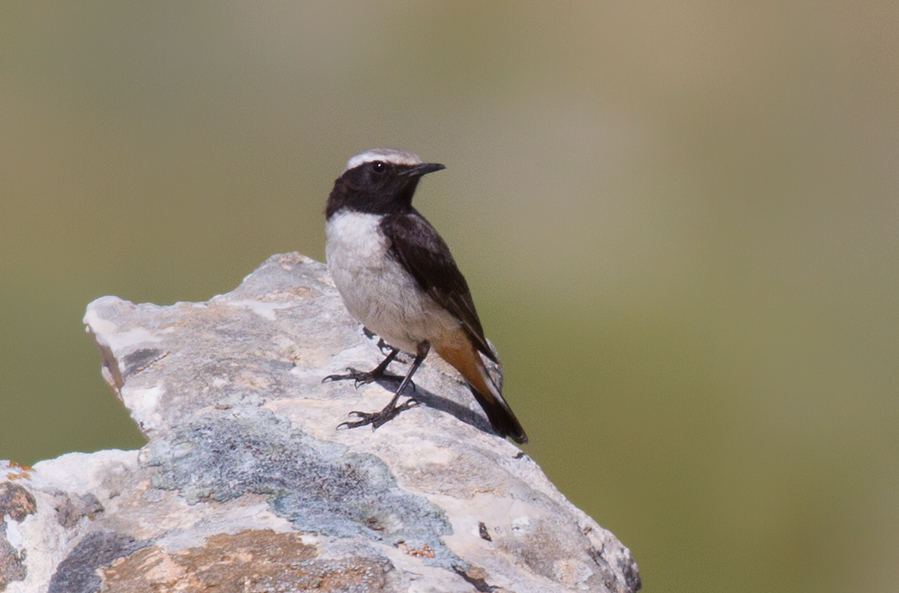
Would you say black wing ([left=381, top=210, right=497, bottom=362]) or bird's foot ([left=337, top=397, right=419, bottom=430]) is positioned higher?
black wing ([left=381, top=210, right=497, bottom=362])

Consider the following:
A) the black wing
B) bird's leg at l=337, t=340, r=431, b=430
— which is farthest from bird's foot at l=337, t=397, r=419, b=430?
the black wing

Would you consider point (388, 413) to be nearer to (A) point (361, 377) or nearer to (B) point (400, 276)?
(A) point (361, 377)

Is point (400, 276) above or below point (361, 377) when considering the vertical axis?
above

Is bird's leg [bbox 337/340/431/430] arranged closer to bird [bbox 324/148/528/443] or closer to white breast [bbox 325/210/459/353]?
bird [bbox 324/148/528/443]

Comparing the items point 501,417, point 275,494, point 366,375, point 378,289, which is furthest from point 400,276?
point 275,494

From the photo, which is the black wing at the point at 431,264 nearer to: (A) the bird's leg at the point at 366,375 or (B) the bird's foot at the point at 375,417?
(A) the bird's leg at the point at 366,375

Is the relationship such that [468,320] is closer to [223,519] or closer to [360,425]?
[360,425]

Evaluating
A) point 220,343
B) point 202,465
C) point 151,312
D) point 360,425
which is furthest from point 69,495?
point 151,312

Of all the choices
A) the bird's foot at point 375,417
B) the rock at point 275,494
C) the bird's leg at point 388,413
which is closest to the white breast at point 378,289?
the bird's leg at point 388,413
